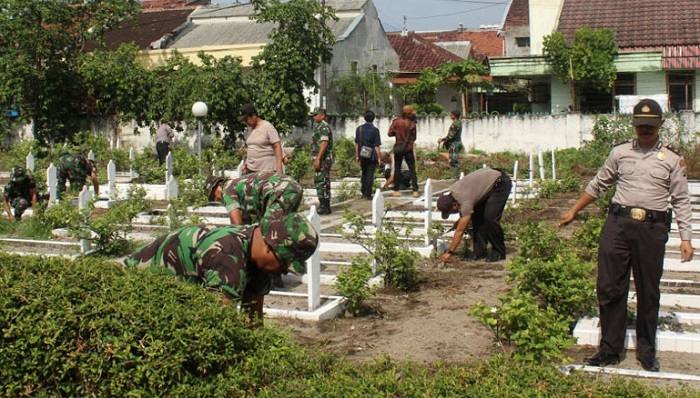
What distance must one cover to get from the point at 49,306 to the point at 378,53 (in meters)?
30.0

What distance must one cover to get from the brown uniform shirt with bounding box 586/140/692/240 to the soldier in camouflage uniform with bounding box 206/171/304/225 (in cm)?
271

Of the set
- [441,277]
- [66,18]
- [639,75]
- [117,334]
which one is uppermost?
[66,18]

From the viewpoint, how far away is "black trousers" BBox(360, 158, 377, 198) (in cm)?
1527

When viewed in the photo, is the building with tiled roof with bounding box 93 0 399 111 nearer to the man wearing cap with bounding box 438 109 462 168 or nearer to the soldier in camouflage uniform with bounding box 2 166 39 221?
the man wearing cap with bounding box 438 109 462 168

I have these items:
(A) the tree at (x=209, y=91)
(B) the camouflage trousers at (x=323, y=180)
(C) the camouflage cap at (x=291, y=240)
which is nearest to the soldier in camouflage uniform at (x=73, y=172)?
(B) the camouflage trousers at (x=323, y=180)

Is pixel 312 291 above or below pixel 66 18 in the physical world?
below

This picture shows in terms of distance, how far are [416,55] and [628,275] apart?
32136 millimetres

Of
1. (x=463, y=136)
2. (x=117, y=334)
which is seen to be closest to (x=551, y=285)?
(x=117, y=334)

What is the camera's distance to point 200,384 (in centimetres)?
413

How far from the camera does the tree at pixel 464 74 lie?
28656 mm

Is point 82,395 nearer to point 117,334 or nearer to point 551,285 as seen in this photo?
point 117,334

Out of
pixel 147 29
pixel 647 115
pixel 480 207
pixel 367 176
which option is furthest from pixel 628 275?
pixel 147 29

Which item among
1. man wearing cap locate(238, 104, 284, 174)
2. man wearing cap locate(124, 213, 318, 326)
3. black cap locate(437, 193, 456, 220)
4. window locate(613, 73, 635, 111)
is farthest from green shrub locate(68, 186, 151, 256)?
window locate(613, 73, 635, 111)

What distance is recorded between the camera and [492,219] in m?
9.84
